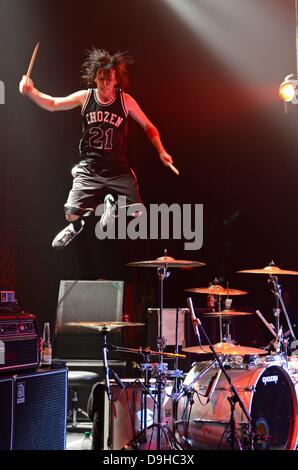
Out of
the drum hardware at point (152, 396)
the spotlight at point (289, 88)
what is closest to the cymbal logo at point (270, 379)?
the drum hardware at point (152, 396)

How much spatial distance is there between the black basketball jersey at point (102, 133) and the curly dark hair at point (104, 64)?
140mm

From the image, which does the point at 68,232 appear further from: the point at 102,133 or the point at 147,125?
the point at 147,125

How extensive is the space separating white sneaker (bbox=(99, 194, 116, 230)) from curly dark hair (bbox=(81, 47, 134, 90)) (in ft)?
3.15

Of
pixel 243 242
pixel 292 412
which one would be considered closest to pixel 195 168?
pixel 243 242

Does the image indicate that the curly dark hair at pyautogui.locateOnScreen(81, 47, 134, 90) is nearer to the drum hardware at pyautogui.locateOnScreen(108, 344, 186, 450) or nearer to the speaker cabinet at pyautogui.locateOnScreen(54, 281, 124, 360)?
the speaker cabinet at pyautogui.locateOnScreen(54, 281, 124, 360)

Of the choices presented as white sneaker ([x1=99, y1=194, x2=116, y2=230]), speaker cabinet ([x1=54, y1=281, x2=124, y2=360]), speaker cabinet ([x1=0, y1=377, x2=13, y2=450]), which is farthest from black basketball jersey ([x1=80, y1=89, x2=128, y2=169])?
speaker cabinet ([x1=0, y1=377, x2=13, y2=450])

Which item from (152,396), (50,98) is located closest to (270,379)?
(152,396)

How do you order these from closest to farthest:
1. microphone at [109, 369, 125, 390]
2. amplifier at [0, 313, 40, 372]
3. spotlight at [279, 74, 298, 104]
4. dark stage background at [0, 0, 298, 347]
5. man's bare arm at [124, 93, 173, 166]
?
amplifier at [0, 313, 40, 372] < microphone at [109, 369, 125, 390] < dark stage background at [0, 0, 298, 347] < man's bare arm at [124, 93, 173, 166] < spotlight at [279, 74, 298, 104]

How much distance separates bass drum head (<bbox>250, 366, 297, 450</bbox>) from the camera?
434 centimetres

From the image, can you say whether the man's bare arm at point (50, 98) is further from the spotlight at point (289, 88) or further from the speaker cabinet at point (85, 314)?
the spotlight at point (289, 88)

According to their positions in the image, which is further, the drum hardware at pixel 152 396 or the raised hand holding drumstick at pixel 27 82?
the raised hand holding drumstick at pixel 27 82

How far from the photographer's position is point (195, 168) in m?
5.68

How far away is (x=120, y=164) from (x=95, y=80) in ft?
2.39

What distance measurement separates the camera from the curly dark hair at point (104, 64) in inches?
202
